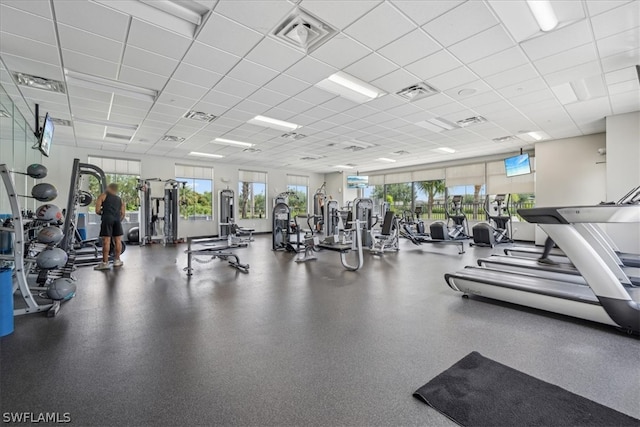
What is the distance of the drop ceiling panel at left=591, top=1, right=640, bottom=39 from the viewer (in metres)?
2.73

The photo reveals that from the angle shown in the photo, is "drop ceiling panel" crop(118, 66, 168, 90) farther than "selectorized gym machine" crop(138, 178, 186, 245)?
No

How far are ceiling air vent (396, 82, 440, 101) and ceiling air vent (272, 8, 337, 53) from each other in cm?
191

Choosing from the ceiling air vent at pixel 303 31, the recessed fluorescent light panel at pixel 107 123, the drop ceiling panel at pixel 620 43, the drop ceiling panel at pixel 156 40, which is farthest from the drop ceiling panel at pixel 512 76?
the recessed fluorescent light panel at pixel 107 123

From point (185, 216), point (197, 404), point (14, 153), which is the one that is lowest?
point (197, 404)

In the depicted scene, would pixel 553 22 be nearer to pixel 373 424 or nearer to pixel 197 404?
pixel 373 424

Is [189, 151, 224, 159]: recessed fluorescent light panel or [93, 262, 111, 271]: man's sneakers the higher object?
[189, 151, 224, 159]: recessed fluorescent light panel

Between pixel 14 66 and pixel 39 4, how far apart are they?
1.82 m

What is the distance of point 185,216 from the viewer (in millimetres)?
10570

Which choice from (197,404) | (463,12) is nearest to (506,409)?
(197,404)

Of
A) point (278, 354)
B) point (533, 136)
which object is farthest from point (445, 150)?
point (278, 354)

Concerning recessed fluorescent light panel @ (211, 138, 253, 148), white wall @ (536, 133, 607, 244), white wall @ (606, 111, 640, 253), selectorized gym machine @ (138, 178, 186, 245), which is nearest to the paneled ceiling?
white wall @ (606, 111, 640, 253)

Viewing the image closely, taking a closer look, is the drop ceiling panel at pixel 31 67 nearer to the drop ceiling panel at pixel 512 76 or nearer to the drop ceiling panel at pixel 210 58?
the drop ceiling panel at pixel 210 58

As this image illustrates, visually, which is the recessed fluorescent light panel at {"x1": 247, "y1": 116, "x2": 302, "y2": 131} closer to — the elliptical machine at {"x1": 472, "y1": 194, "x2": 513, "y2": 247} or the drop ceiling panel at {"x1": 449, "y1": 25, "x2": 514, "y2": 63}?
the drop ceiling panel at {"x1": 449, "y1": 25, "x2": 514, "y2": 63}

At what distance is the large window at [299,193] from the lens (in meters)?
13.6
